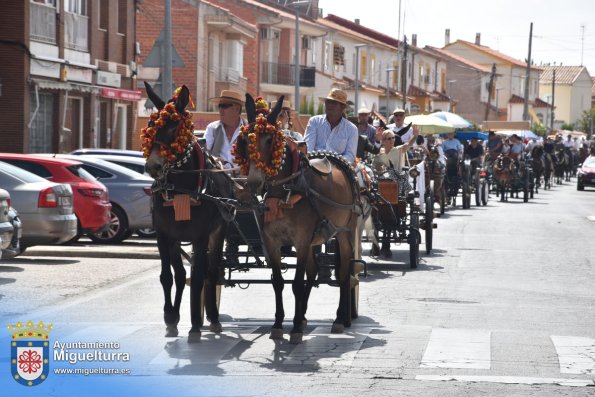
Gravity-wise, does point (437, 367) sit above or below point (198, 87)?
below

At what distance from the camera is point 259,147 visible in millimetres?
10461

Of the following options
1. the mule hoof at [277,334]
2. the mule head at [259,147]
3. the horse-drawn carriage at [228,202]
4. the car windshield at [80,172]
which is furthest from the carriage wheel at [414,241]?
the mule head at [259,147]

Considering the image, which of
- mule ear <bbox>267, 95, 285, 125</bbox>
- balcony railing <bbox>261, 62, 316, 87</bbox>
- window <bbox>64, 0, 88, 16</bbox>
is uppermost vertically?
window <bbox>64, 0, 88, 16</bbox>

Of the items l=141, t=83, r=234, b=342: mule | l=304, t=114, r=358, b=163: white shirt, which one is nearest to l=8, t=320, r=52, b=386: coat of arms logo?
l=141, t=83, r=234, b=342: mule

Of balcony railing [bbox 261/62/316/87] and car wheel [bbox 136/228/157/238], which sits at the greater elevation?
balcony railing [bbox 261/62/316/87]

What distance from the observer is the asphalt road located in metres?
8.82

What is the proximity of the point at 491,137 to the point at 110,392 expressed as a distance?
32.4 meters

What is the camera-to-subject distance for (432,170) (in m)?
27.8

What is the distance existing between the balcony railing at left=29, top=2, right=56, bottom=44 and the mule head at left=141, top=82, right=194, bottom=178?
2237 cm

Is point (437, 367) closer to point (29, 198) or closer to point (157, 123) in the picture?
point (157, 123)

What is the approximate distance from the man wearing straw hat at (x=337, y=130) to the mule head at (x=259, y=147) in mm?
1944

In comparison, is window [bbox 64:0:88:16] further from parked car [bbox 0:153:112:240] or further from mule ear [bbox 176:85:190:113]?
mule ear [bbox 176:85:190:113]

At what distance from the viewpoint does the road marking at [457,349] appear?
31.7 feet

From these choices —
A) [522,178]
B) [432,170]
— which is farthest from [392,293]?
[522,178]
